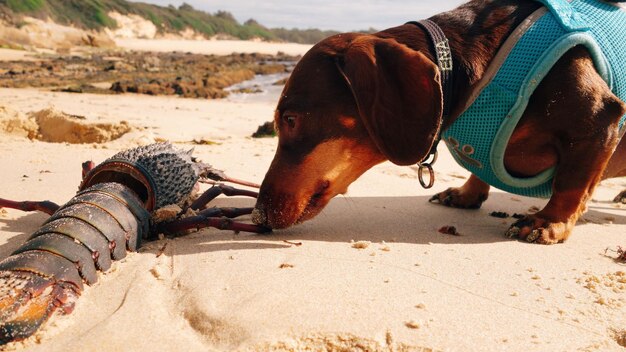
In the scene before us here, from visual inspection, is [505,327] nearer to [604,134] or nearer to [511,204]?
[604,134]

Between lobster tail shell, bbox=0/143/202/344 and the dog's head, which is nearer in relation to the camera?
A: lobster tail shell, bbox=0/143/202/344

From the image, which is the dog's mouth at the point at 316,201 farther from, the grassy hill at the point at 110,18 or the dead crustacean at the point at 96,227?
the grassy hill at the point at 110,18

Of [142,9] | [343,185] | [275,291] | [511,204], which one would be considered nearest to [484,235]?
[343,185]

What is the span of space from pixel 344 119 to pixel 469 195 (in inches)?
57.2

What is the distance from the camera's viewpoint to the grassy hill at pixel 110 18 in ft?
126

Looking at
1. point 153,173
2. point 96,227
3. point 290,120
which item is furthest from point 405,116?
point 96,227

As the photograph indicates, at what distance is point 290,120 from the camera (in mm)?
2781

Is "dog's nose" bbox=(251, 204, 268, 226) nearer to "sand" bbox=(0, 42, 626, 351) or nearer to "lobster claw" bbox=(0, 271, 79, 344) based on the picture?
"sand" bbox=(0, 42, 626, 351)

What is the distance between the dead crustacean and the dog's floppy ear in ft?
2.51

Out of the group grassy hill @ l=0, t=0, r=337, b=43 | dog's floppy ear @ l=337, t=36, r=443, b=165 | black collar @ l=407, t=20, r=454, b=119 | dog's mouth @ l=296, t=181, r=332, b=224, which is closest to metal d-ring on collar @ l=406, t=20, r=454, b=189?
black collar @ l=407, t=20, r=454, b=119

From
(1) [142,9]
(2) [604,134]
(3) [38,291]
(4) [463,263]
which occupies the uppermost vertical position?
(2) [604,134]

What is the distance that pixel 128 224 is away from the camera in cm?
240

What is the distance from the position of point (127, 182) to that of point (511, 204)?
2.62 meters

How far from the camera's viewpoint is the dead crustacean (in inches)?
68.6
